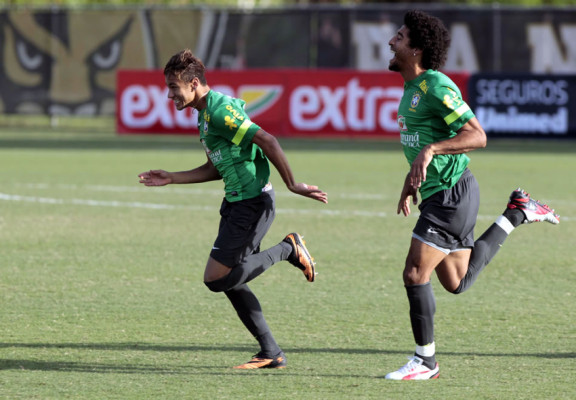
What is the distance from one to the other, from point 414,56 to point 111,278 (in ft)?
13.9

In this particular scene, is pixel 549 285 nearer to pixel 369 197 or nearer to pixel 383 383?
pixel 383 383

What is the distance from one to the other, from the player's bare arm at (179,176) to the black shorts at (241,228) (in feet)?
1.32

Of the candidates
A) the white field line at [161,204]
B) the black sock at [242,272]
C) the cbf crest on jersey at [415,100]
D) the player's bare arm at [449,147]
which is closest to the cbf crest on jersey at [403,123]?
the cbf crest on jersey at [415,100]

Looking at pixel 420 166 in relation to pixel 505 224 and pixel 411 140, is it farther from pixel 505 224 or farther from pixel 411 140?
pixel 505 224

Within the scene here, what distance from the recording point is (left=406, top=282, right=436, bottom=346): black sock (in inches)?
246

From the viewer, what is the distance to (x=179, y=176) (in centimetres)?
704

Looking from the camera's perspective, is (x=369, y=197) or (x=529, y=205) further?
(x=369, y=197)

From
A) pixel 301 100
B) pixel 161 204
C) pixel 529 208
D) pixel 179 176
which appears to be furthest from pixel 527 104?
pixel 179 176

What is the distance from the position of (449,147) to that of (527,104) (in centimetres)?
2024

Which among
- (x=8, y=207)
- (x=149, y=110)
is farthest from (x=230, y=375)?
(x=149, y=110)

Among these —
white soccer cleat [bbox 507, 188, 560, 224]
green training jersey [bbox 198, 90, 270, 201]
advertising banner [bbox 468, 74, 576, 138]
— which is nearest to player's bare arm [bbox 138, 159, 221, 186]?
green training jersey [bbox 198, 90, 270, 201]

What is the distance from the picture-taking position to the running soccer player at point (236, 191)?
6422 mm

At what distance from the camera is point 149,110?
27547 millimetres

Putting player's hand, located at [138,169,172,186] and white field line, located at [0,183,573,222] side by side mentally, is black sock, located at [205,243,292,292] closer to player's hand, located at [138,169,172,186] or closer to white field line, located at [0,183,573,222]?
player's hand, located at [138,169,172,186]
